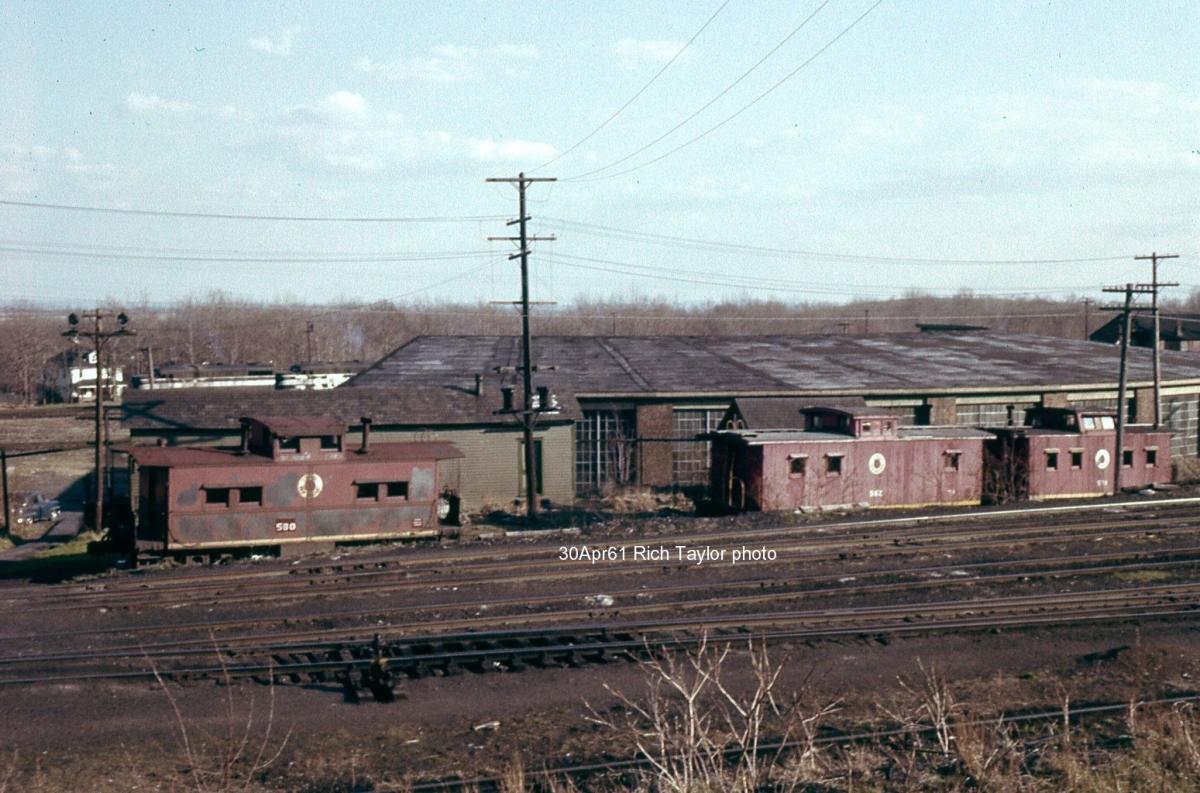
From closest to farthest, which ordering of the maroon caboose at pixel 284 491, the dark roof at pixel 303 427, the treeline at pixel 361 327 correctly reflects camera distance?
the maroon caboose at pixel 284 491 → the dark roof at pixel 303 427 → the treeline at pixel 361 327

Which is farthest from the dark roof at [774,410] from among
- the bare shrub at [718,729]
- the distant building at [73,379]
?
the distant building at [73,379]

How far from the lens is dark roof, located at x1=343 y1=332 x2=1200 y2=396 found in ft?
121

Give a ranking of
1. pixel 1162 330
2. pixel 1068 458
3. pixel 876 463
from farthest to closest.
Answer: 1. pixel 1162 330
2. pixel 1068 458
3. pixel 876 463

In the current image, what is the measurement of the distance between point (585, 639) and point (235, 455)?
11400 millimetres

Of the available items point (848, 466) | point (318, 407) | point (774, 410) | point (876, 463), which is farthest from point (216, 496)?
point (876, 463)

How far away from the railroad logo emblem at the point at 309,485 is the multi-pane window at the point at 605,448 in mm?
13681

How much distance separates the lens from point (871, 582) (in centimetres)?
1827

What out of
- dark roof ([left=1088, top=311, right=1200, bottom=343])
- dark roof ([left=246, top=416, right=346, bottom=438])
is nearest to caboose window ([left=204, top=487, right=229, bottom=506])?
dark roof ([left=246, top=416, right=346, bottom=438])

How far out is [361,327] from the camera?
450 ft

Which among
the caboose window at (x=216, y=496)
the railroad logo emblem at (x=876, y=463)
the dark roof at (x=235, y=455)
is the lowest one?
the caboose window at (x=216, y=496)

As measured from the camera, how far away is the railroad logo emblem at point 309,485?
72.5 feet

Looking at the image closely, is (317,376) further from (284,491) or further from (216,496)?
(216,496)

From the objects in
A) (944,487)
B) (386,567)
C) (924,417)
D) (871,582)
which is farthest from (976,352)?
(386,567)

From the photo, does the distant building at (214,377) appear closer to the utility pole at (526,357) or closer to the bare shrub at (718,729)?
the utility pole at (526,357)
